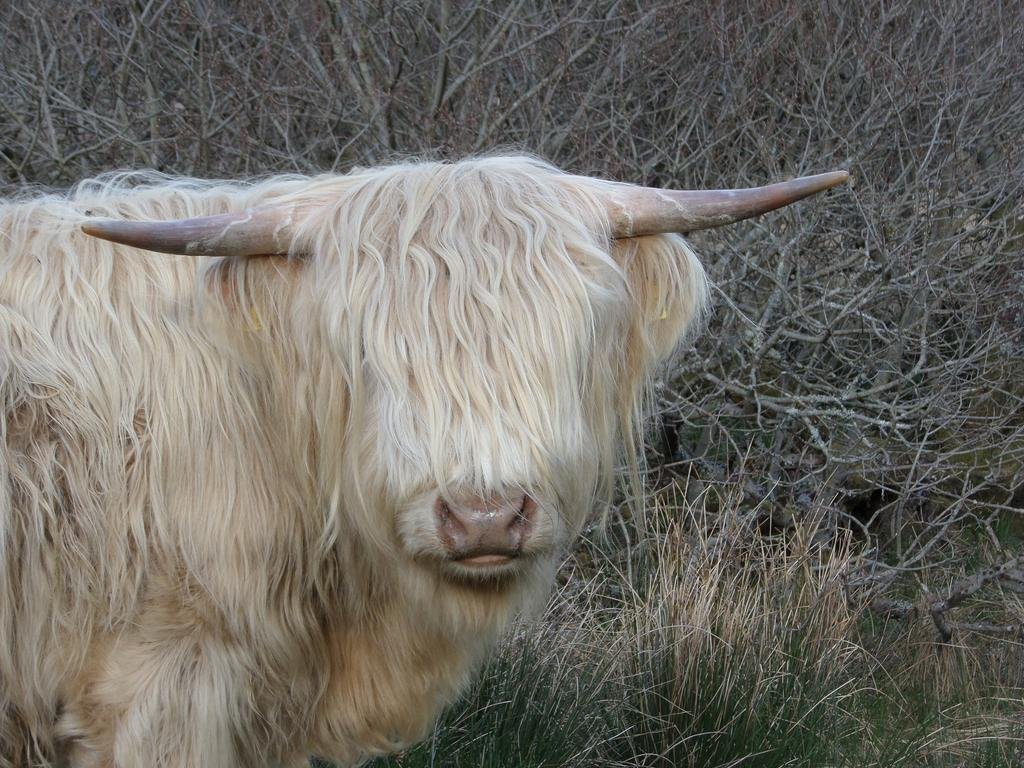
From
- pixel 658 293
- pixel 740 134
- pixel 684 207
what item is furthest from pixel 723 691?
pixel 740 134

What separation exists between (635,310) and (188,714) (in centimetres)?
134

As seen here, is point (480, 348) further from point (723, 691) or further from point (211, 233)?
point (723, 691)

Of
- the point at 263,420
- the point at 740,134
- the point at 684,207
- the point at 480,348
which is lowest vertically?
the point at 263,420

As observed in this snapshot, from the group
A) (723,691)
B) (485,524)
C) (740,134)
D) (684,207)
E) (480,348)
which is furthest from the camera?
(740,134)

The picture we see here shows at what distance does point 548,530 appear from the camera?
2225mm

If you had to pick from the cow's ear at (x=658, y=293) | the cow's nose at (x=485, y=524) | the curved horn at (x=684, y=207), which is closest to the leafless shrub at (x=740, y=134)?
the cow's ear at (x=658, y=293)

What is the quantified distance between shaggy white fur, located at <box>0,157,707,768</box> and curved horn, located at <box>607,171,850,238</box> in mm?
54

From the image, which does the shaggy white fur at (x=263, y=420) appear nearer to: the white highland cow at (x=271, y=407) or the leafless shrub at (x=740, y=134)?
the white highland cow at (x=271, y=407)

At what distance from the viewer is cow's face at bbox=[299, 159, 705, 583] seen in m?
2.18

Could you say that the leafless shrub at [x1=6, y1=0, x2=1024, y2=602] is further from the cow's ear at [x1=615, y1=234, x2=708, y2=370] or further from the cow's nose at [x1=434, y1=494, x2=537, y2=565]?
the cow's nose at [x1=434, y1=494, x2=537, y2=565]

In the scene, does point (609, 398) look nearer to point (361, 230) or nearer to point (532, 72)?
point (361, 230)

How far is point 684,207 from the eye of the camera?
2.58m

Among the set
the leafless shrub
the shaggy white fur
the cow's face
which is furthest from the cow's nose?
the leafless shrub

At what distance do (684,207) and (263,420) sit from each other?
107cm
